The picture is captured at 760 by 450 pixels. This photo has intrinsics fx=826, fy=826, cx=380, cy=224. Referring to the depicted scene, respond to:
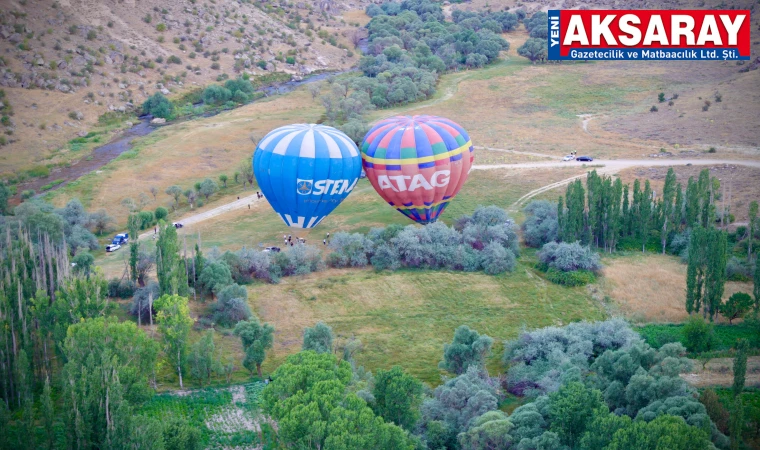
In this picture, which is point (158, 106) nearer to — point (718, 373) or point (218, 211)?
point (218, 211)

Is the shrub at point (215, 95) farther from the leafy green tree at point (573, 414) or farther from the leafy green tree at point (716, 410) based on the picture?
the leafy green tree at point (716, 410)

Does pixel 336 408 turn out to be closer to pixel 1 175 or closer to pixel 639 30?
pixel 1 175

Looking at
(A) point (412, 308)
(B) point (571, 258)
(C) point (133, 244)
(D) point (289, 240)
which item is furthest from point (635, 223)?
(C) point (133, 244)

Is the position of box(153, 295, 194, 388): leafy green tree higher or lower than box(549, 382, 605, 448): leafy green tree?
higher

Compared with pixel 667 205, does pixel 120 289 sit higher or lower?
lower

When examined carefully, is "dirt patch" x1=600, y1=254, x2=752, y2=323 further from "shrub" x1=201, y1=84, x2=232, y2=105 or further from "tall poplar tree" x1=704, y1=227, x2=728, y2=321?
"shrub" x1=201, y1=84, x2=232, y2=105

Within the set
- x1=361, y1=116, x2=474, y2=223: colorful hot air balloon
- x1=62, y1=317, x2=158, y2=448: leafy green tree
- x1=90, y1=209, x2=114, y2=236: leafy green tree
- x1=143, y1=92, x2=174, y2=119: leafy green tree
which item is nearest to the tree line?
x1=361, y1=116, x2=474, y2=223: colorful hot air balloon

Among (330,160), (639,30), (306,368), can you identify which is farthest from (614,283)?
(639,30)
